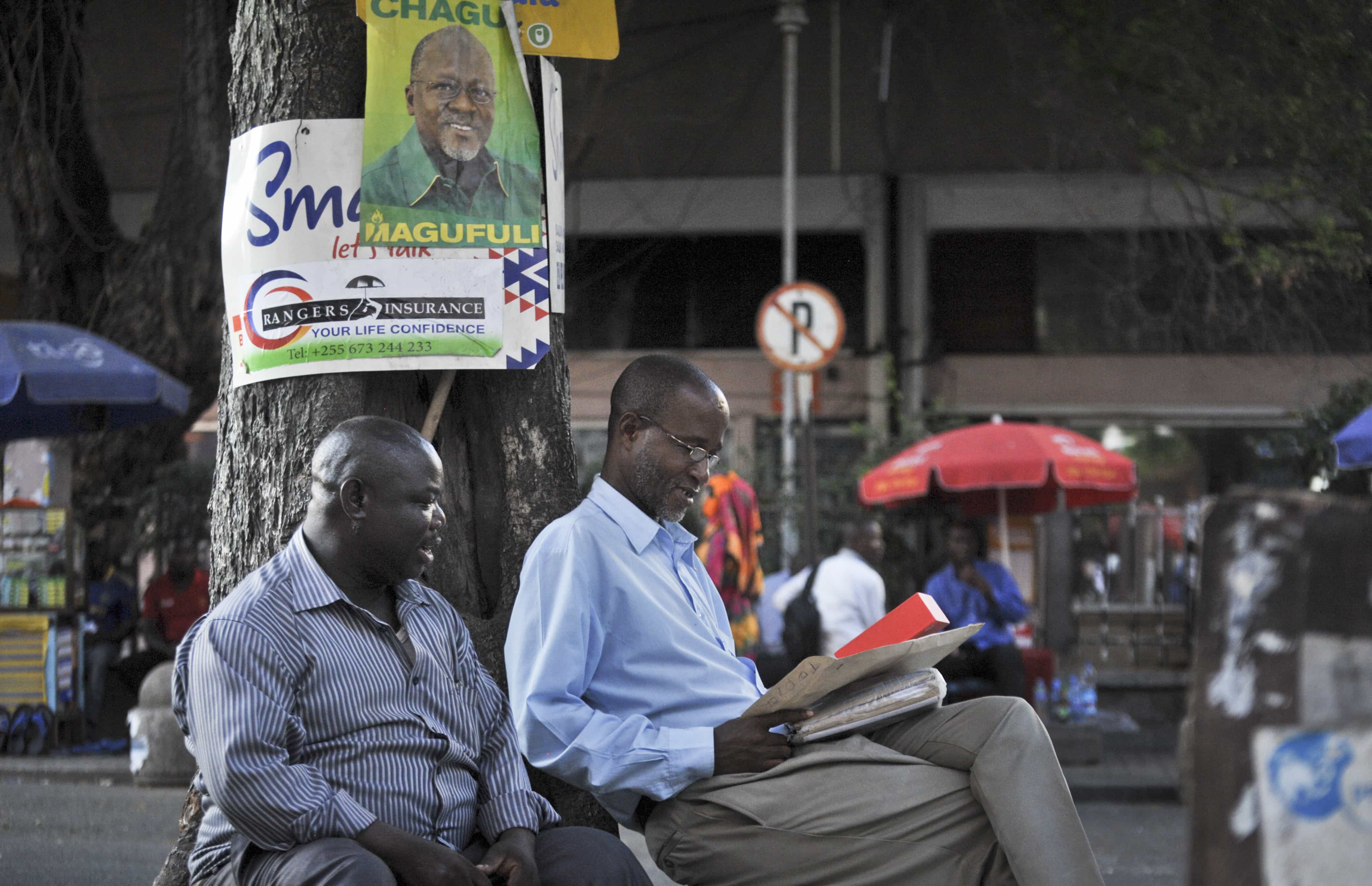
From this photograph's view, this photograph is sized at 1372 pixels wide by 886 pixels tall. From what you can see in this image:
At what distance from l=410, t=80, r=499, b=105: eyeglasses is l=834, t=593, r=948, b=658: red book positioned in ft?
5.71

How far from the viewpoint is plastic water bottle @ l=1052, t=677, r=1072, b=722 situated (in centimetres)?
1051

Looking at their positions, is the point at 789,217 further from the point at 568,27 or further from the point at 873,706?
the point at 873,706

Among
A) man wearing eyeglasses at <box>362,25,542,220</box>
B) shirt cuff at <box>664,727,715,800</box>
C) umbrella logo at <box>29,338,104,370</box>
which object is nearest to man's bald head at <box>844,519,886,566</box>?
umbrella logo at <box>29,338,104,370</box>

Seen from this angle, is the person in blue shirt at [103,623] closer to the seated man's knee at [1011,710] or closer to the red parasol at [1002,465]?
the red parasol at [1002,465]

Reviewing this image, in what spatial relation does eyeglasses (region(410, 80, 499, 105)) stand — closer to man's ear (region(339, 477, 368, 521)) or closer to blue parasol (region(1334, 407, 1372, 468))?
man's ear (region(339, 477, 368, 521))

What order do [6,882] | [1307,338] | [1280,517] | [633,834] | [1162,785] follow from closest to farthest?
[1280,517], [6,882], [633,834], [1162,785], [1307,338]

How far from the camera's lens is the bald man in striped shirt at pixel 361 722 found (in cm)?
275

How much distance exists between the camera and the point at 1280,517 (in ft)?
6.31

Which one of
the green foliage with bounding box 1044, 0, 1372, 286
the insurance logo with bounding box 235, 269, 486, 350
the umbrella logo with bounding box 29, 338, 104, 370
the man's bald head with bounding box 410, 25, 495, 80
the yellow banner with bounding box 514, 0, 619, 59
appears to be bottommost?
the insurance logo with bounding box 235, 269, 486, 350

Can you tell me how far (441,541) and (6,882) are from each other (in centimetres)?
258

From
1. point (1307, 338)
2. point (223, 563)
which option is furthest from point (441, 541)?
point (1307, 338)

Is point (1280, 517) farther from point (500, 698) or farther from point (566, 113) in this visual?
point (566, 113)

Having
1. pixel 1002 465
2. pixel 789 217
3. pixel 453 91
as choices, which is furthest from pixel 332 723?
pixel 789 217

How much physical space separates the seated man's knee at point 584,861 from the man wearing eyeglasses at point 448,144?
64.8 inches
